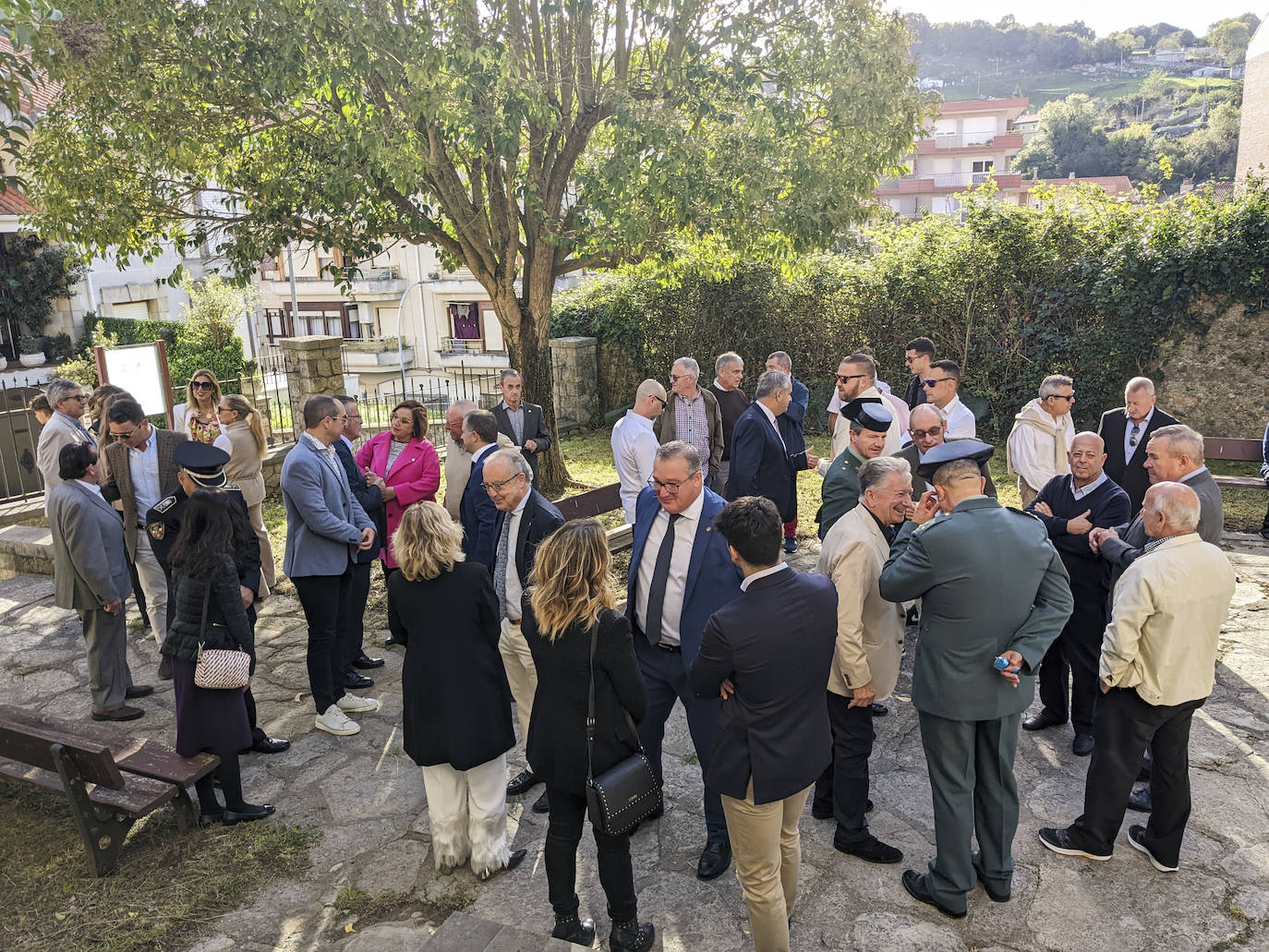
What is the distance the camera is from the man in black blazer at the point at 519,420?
8406 mm

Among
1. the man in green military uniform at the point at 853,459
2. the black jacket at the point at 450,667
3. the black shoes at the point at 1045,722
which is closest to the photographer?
the black jacket at the point at 450,667

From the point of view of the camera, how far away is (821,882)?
161 inches

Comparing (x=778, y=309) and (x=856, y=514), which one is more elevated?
(x=778, y=309)

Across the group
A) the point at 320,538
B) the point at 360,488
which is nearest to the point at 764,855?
the point at 320,538

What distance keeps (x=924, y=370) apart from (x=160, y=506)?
18.4 ft

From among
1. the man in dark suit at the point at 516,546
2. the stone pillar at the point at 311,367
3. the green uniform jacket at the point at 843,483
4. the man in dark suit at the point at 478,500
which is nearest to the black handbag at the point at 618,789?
the man in dark suit at the point at 516,546

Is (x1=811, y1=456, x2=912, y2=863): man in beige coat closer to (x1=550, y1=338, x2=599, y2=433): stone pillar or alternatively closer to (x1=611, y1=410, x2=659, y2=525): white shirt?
(x1=611, y1=410, x2=659, y2=525): white shirt

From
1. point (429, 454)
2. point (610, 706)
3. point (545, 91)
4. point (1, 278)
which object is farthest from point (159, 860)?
point (1, 278)

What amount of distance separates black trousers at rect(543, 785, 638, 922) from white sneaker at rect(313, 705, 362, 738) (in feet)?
8.07

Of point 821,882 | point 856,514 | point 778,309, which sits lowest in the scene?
point 821,882

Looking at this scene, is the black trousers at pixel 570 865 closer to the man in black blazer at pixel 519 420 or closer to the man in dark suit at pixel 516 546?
the man in dark suit at pixel 516 546

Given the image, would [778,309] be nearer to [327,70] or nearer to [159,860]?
[327,70]

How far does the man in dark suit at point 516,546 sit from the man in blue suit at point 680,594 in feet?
2.01

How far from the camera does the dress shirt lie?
254 inches
